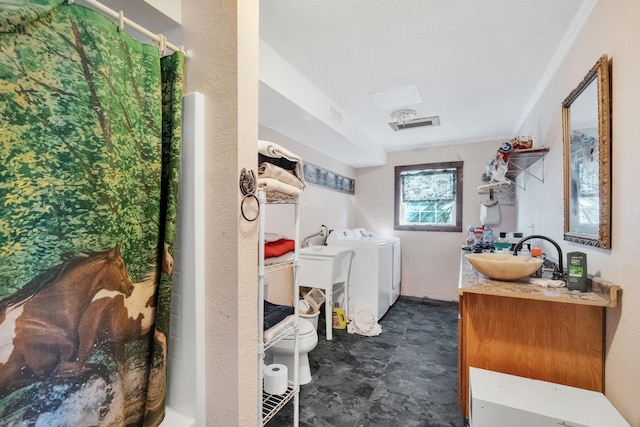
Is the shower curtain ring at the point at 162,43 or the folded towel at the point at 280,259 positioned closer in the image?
the shower curtain ring at the point at 162,43

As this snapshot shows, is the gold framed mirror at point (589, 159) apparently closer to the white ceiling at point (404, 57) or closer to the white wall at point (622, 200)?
the white wall at point (622, 200)

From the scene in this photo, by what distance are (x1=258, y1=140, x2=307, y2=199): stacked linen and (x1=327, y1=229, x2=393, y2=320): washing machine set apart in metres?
1.90

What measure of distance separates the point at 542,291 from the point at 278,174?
1.36 metres

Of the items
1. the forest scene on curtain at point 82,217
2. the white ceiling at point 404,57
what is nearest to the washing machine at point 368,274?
the white ceiling at point 404,57

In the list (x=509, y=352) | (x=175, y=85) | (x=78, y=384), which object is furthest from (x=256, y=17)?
(x=509, y=352)

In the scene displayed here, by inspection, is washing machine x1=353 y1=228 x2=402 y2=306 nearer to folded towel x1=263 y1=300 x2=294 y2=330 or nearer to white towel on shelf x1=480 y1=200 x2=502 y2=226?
white towel on shelf x1=480 y1=200 x2=502 y2=226

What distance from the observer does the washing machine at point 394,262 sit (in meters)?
3.59

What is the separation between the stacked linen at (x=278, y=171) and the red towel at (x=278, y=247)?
0.78ft

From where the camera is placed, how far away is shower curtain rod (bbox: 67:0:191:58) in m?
0.82

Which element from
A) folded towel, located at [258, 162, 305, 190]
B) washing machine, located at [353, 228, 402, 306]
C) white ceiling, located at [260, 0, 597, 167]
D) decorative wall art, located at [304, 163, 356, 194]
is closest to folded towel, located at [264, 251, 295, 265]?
folded towel, located at [258, 162, 305, 190]

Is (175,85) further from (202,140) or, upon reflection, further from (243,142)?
(243,142)

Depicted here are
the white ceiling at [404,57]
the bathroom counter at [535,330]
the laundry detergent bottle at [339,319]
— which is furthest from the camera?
the laundry detergent bottle at [339,319]

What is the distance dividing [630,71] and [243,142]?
148 centimetres

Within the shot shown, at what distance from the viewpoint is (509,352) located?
1.41m
